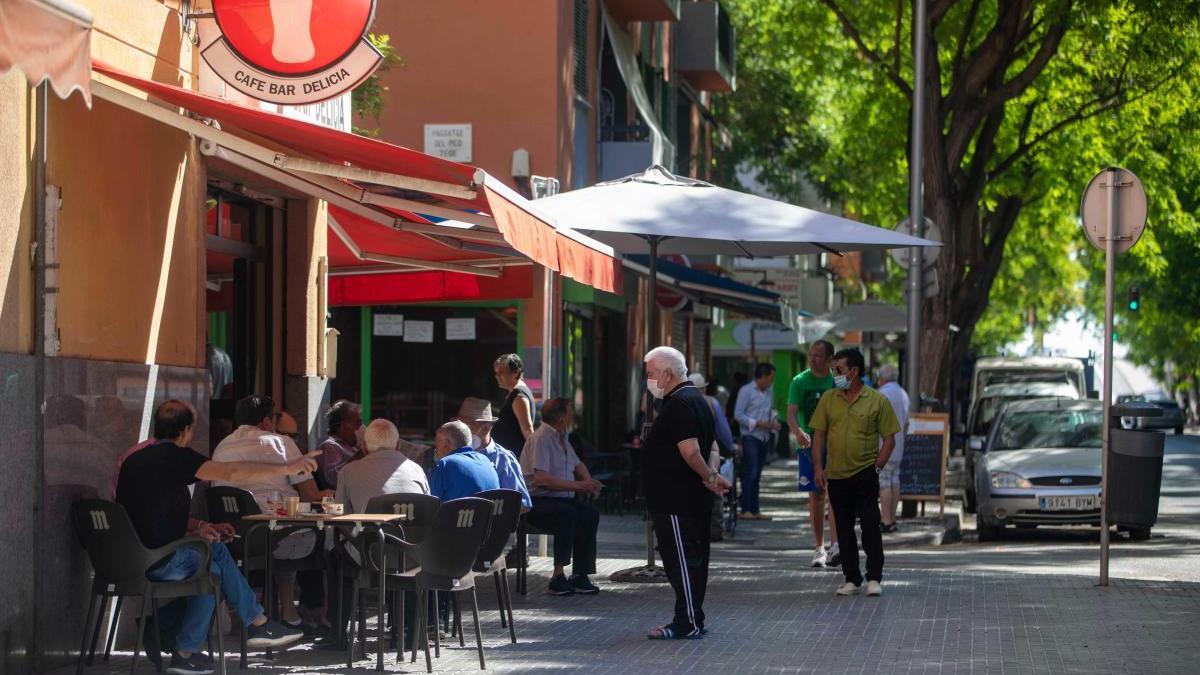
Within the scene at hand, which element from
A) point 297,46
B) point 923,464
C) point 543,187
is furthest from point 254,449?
point 923,464

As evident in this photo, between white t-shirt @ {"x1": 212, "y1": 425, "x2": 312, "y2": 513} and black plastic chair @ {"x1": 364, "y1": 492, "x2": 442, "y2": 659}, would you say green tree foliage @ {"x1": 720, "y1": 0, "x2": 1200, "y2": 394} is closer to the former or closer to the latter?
black plastic chair @ {"x1": 364, "y1": 492, "x2": 442, "y2": 659}

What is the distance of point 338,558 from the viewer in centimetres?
1009

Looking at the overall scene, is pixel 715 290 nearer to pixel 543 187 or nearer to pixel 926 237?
pixel 926 237

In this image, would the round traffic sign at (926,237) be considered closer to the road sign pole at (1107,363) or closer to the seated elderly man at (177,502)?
the road sign pole at (1107,363)

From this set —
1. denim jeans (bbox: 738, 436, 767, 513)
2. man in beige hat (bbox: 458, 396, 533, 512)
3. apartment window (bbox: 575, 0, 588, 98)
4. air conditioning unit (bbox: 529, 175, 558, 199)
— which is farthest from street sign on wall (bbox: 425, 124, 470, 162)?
man in beige hat (bbox: 458, 396, 533, 512)

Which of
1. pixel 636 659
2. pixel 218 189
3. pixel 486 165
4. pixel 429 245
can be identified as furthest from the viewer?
pixel 486 165

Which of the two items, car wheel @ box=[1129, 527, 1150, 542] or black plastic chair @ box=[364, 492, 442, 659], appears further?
car wheel @ box=[1129, 527, 1150, 542]

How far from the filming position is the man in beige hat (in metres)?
11.3

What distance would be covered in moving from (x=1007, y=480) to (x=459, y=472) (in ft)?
30.2

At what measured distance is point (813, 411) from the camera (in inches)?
608

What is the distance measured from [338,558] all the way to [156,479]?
1.32 m

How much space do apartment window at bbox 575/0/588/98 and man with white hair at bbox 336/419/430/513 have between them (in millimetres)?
13309

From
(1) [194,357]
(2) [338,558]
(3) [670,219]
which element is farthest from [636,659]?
(3) [670,219]

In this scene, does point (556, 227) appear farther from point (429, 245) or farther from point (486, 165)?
point (486, 165)
